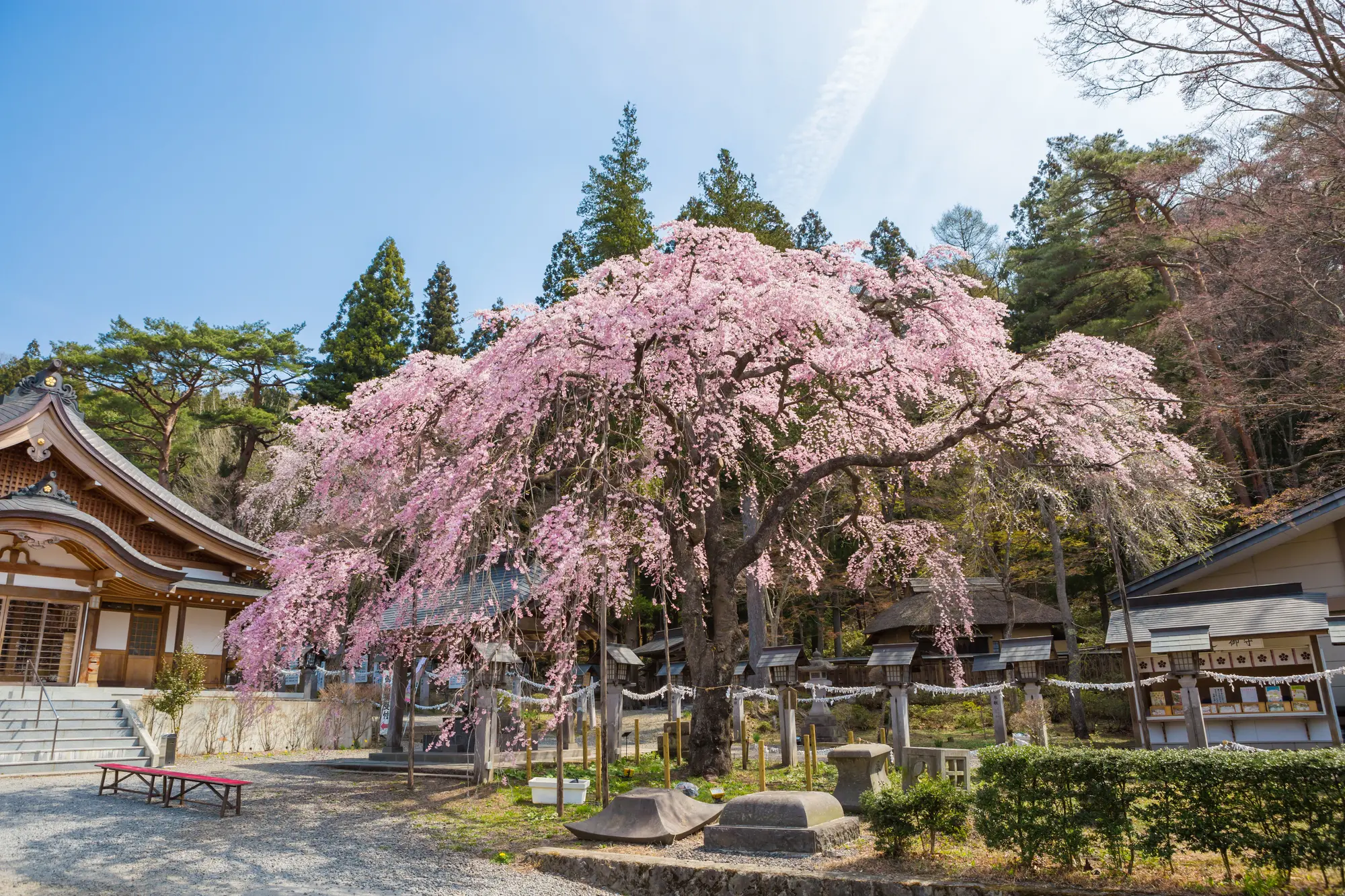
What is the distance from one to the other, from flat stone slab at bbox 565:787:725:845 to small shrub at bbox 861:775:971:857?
Answer: 6.48 ft

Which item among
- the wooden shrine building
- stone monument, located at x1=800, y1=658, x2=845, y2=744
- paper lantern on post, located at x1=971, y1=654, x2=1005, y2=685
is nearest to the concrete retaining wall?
the wooden shrine building

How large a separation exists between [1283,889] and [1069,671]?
1432 centimetres

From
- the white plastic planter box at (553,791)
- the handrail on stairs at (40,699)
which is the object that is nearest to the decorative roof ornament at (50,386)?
the handrail on stairs at (40,699)

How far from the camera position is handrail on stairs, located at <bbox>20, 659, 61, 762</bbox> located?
47.7 ft

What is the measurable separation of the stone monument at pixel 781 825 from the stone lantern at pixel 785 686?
5.16 m

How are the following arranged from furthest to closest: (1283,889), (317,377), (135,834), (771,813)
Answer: (317,377) < (135,834) < (771,813) < (1283,889)

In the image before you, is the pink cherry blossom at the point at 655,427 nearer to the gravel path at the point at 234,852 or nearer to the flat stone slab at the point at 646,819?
the flat stone slab at the point at 646,819

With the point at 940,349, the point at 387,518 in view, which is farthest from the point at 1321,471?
the point at 387,518

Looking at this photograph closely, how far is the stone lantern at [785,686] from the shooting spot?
44.0ft

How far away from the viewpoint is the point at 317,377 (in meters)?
32.0

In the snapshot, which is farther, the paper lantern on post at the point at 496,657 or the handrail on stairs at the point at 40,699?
the handrail on stairs at the point at 40,699

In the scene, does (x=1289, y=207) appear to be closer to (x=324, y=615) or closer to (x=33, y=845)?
(x=324, y=615)

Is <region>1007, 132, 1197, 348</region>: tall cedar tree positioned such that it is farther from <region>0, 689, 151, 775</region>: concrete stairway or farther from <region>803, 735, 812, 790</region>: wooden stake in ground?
<region>0, 689, 151, 775</region>: concrete stairway

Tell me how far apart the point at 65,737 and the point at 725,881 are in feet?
47.8
